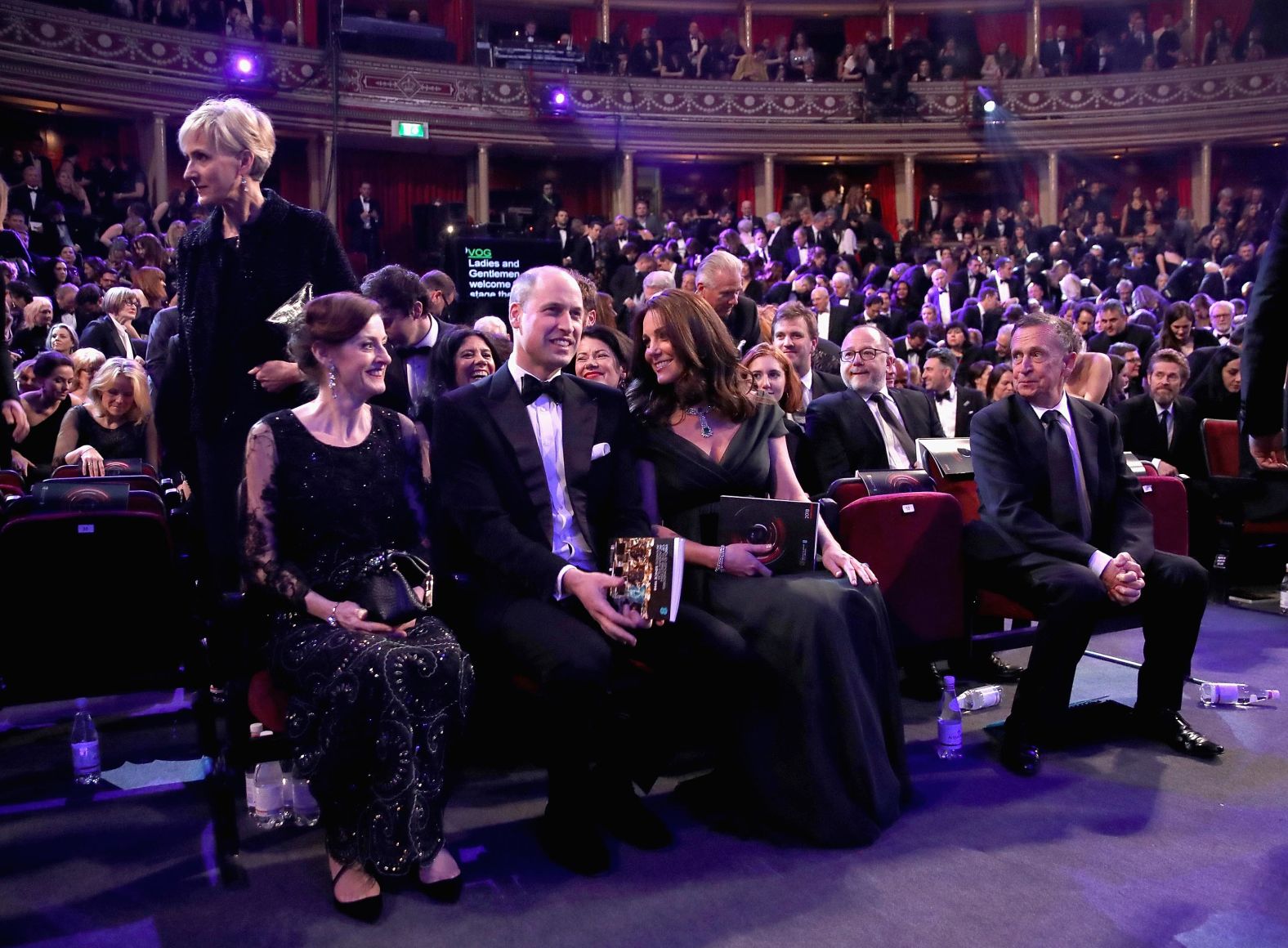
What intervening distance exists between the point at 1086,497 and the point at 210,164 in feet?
9.10

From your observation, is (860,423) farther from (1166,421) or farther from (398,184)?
(398,184)

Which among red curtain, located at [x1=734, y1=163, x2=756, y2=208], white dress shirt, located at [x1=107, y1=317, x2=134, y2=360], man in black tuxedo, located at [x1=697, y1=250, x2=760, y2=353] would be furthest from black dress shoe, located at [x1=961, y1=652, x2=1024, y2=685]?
red curtain, located at [x1=734, y1=163, x2=756, y2=208]

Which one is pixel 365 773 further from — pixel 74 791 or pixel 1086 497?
pixel 1086 497

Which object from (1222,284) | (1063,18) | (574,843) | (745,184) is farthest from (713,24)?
(574,843)

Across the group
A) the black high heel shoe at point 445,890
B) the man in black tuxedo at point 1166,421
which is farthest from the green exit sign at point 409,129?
the black high heel shoe at point 445,890

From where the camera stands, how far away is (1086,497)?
3.65 metres

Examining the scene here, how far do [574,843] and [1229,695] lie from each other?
2465 mm

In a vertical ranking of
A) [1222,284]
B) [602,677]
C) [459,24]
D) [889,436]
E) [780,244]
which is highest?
[459,24]

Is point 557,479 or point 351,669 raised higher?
point 557,479

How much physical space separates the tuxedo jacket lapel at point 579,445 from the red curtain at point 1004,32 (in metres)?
18.7

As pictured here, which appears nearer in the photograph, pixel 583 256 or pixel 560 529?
pixel 560 529

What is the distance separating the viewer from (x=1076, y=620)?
11.0 feet

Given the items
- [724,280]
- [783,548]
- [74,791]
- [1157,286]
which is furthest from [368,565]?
[1157,286]

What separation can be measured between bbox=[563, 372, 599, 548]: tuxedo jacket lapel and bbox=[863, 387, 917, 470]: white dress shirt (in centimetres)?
160
